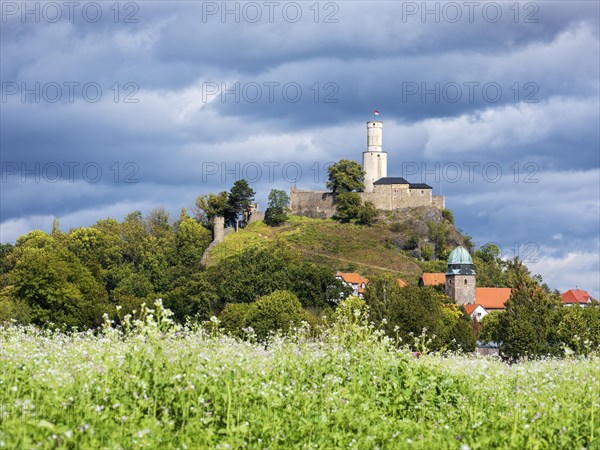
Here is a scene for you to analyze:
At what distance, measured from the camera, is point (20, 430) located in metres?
9.73

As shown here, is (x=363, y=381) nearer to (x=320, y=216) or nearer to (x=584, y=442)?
(x=584, y=442)

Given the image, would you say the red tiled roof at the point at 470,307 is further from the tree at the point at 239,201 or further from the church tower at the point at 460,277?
the tree at the point at 239,201

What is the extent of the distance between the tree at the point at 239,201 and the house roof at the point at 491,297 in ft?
114

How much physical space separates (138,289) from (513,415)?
282 feet

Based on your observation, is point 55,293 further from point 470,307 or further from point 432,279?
point 470,307

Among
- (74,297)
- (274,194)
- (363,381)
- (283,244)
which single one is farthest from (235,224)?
(363,381)

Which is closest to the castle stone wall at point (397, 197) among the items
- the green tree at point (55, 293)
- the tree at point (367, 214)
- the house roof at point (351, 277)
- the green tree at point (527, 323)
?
the tree at point (367, 214)

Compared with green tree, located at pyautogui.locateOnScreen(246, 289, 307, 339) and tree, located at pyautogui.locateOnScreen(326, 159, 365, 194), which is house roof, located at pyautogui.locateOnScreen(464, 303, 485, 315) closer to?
tree, located at pyautogui.locateOnScreen(326, 159, 365, 194)

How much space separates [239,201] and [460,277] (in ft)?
113

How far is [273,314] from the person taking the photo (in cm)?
6091

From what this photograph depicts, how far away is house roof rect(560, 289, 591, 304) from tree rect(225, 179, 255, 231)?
44.4 metres

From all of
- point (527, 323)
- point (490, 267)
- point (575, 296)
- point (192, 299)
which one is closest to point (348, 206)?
point (490, 267)

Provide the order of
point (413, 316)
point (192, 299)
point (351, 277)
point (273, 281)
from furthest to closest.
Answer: point (351, 277) → point (192, 299) → point (273, 281) → point (413, 316)

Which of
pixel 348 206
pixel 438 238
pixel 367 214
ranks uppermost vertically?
pixel 348 206
